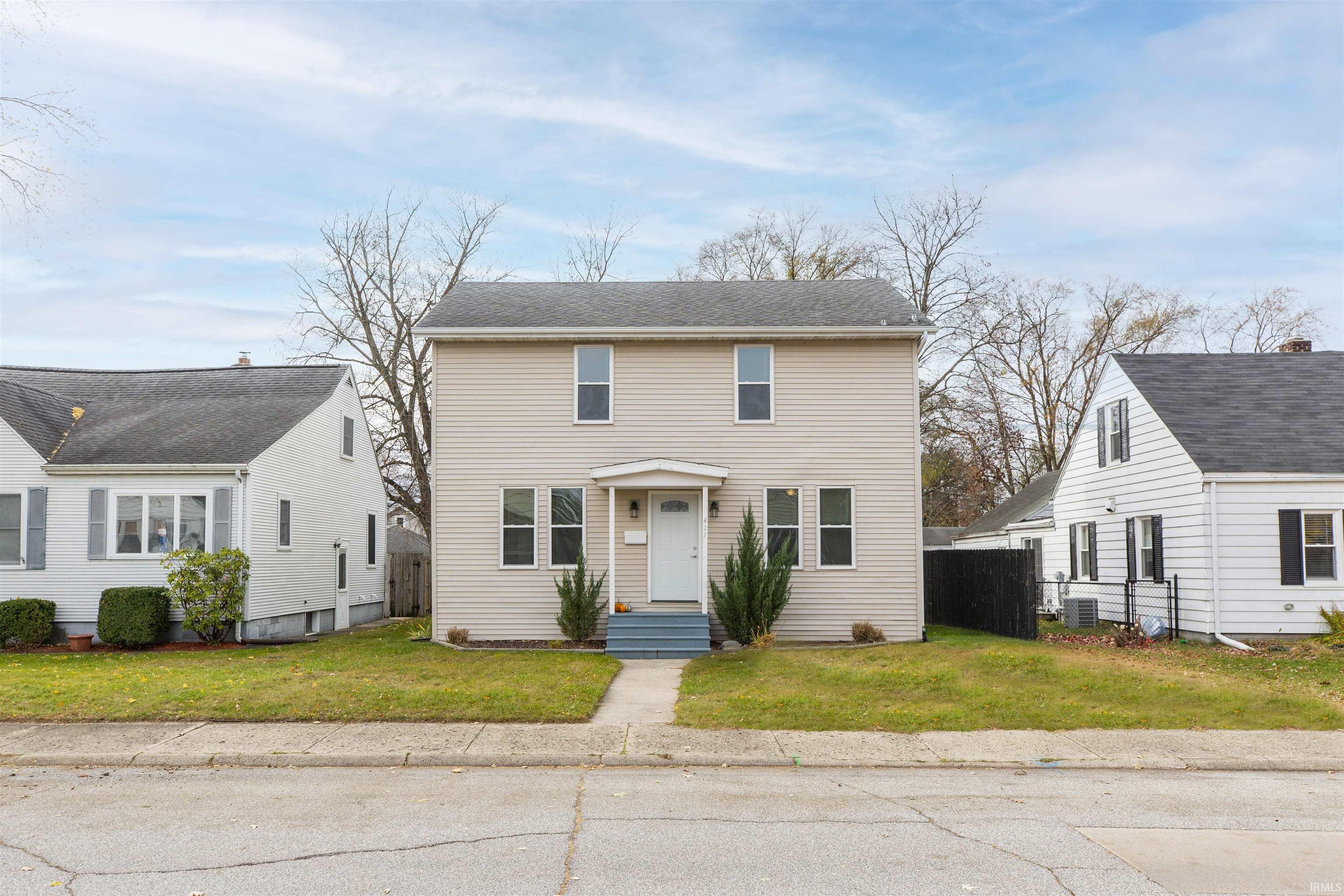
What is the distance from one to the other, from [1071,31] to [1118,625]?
34.8 ft

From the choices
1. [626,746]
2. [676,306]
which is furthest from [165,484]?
[626,746]

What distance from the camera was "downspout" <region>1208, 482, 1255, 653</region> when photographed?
15.9 m

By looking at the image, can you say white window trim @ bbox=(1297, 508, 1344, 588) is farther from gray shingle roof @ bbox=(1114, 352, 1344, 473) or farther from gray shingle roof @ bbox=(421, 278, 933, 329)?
gray shingle roof @ bbox=(421, 278, 933, 329)

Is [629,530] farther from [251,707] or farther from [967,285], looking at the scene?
[967,285]

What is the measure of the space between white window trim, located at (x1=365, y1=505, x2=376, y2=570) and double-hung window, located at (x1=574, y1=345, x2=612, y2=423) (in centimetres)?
1016

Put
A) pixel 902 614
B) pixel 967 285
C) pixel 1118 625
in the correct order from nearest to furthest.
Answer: pixel 902 614, pixel 1118 625, pixel 967 285

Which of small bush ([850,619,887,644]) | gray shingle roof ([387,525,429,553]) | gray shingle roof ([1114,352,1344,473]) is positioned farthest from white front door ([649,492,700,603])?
gray shingle roof ([387,525,429,553])

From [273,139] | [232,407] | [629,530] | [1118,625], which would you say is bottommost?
[1118,625]

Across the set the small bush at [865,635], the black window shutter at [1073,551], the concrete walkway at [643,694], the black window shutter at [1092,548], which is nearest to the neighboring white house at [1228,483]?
the black window shutter at [1092,548]

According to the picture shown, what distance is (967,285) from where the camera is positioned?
33938 mm

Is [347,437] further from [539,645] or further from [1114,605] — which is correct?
[1114,605]

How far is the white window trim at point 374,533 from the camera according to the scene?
986 inches

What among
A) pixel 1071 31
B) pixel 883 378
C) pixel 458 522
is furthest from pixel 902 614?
pixel 1071 31

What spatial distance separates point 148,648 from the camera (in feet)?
56.3
